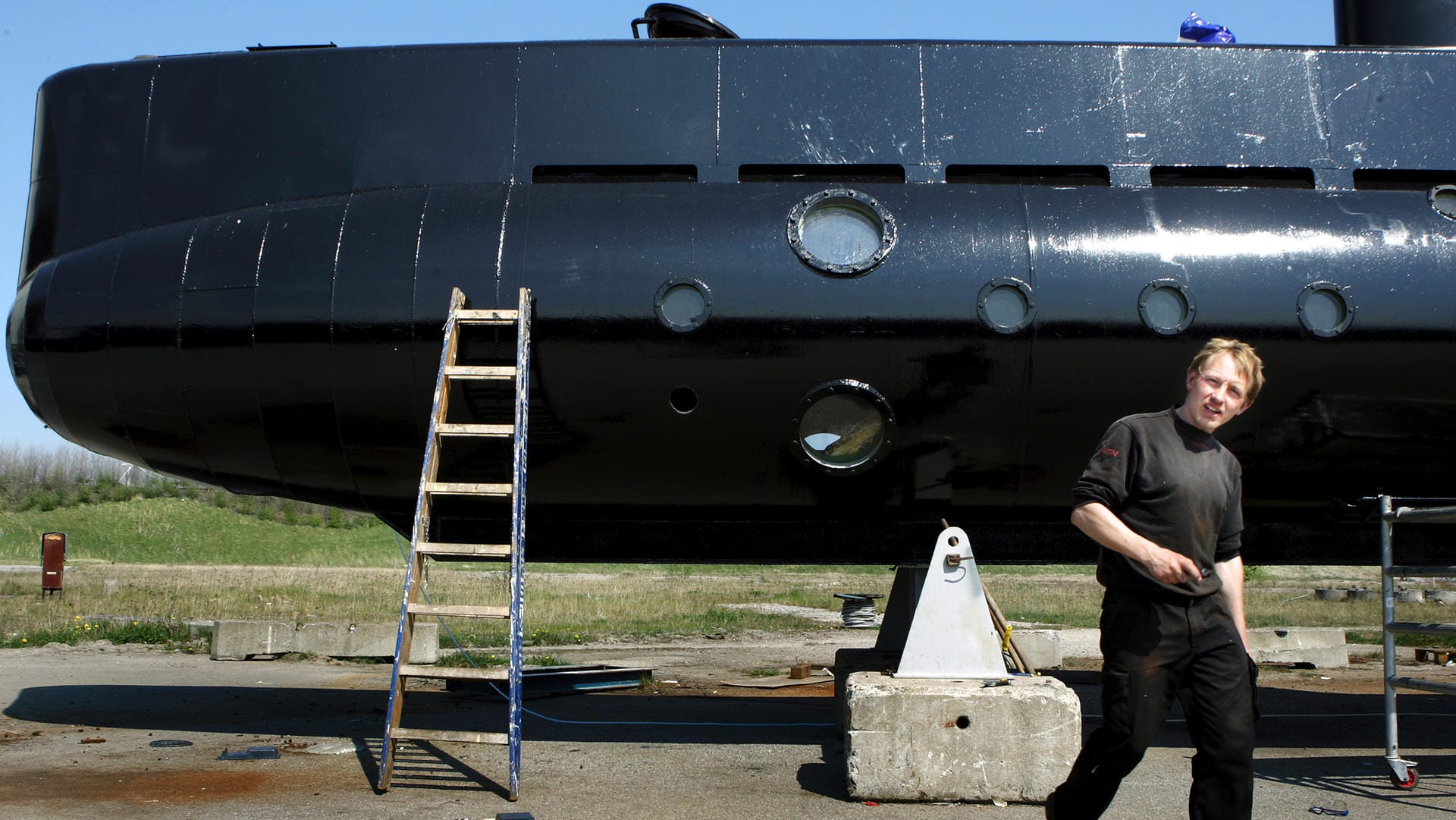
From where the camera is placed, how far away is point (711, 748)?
6879 millimetres

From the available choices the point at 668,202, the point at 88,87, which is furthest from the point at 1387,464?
the point at 88,87

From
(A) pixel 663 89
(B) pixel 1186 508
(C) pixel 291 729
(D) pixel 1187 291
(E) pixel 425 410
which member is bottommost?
(C) pixel 291 729

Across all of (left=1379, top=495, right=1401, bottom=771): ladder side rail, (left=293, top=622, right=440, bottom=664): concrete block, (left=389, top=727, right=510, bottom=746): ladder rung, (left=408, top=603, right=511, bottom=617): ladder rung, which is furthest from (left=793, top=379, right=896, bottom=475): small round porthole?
(left=293, top=622, right=440, bottom=664): concrete block

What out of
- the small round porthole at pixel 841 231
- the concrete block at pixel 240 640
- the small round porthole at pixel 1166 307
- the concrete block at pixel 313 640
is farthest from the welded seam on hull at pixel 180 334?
the concrete block at pixel 240 640

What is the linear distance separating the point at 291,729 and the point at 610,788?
2892 mm

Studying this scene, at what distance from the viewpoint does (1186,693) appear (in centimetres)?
373

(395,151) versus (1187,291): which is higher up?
(395,151)

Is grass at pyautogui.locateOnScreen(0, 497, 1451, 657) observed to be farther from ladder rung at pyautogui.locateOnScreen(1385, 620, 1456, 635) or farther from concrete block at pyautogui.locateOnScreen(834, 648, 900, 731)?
ladder rung at pyautogui.locateOnScreen(1385, 620, 1456, 635)

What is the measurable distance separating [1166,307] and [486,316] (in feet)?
12.3

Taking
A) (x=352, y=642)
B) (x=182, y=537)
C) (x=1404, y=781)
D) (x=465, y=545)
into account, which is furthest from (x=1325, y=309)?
(x=182, y=537)

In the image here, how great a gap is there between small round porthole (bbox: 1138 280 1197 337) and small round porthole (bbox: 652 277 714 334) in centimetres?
240

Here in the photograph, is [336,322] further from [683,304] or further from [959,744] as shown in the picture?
[959,744]

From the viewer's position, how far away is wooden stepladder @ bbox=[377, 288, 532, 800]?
5.51m

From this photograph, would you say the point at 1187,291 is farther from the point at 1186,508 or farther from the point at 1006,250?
the point at 1186,508
